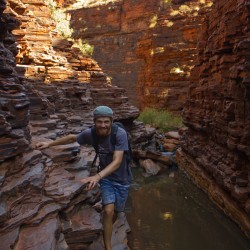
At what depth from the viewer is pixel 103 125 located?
3822 millimetres

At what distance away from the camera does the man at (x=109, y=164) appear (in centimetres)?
379

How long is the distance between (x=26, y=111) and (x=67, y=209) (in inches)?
69.0

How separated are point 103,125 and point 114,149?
34cm

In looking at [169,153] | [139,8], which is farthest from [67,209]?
[139,8]

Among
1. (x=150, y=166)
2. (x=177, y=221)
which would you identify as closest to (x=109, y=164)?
(x=177, y=221)

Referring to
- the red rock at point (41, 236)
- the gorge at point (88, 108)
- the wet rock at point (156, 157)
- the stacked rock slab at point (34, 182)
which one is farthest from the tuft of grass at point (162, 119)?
the red rock at point (41, 236)

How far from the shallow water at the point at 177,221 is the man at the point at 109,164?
6.15 feet

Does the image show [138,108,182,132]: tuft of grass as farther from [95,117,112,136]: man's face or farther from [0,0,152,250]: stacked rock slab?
[95,117,112,136]: man's face

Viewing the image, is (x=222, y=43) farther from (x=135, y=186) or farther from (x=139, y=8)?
(x=139, y=8)

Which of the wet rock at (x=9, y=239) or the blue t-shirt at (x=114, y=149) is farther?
the blue t-shirt at (x=114, y=149)

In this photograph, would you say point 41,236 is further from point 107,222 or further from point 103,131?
point 103,131

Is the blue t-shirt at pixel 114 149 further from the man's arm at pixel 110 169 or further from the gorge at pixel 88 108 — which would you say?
the gorge at pixel 88 108

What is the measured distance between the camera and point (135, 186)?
9.98 m

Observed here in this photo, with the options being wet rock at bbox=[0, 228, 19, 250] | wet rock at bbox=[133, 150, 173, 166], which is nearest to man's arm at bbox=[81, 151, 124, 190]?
wet rock at bbox=[0, 228, 19, 250]
